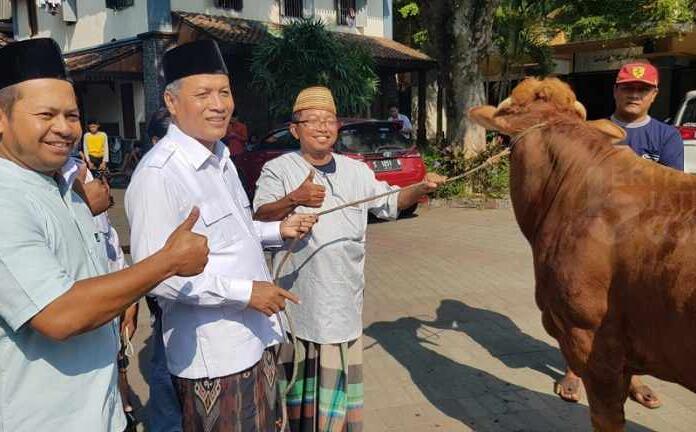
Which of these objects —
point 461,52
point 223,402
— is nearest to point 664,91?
point 461,52

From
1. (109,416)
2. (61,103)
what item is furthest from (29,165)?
(109,416)

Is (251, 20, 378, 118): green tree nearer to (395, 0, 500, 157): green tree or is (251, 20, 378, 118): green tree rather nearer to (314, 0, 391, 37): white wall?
(395, 0, 500, 157): green tree

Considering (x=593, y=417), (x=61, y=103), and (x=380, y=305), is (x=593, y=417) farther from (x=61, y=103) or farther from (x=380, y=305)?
(x=380, y=305)

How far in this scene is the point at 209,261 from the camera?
81.1 inches

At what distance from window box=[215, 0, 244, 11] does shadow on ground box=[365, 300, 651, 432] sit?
13.9 meters

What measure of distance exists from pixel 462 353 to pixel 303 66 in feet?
33.3

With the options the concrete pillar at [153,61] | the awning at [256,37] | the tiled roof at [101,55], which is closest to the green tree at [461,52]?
the awning at [256,37]

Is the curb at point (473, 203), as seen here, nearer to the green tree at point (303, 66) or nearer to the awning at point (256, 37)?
the green tree at point (303, 66)

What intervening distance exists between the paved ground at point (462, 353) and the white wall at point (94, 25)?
12.4 m

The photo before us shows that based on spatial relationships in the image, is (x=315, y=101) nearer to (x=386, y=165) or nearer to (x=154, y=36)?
(x=386, y=165)

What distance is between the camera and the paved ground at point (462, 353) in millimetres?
Answer: 3570

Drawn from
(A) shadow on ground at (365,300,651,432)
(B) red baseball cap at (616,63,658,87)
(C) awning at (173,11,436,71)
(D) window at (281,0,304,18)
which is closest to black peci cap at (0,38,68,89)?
(A) shadow on ground at (365,300,651,432)

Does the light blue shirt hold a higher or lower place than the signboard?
lower

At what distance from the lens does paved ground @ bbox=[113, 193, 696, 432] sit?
3.57 m
